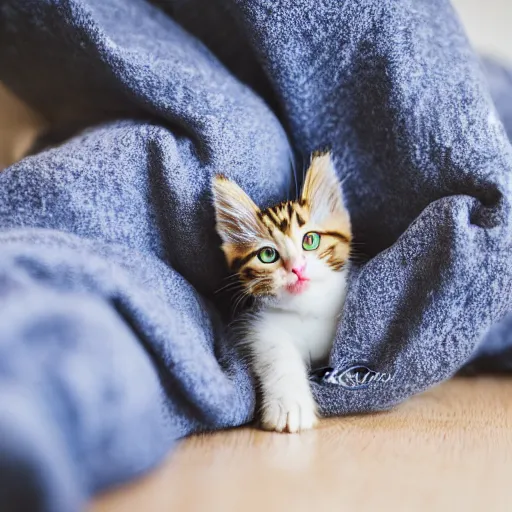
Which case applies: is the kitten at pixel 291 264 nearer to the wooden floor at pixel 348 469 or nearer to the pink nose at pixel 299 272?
the pink nose at pixel 299 272

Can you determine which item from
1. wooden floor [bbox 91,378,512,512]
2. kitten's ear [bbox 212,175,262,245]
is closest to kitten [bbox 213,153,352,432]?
kitten's ear [bbox 212,175,262,245]

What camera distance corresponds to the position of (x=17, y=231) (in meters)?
0.56

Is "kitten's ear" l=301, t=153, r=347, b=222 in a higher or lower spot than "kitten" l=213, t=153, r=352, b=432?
higher

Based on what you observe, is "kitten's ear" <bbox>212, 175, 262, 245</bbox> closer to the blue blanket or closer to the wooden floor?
the blue blanket

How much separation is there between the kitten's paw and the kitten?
0.04m

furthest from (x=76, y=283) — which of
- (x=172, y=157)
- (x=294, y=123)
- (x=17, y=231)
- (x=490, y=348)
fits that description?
(x=490, y=348)

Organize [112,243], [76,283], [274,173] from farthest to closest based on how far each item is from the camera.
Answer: [274,173], [112,243], [76,283]

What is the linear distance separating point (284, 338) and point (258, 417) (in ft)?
0.35

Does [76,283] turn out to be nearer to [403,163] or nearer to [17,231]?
[17,231]

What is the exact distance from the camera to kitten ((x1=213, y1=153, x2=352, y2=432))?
0.71 meters

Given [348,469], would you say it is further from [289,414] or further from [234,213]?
[234,213]

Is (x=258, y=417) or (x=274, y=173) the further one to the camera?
(x=274, y=173)

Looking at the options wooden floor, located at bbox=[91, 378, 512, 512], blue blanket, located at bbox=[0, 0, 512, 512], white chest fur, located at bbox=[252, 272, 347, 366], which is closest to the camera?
wooden floor, located at bbox=[91, 378, 512, 512]

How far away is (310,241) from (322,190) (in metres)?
0.06
